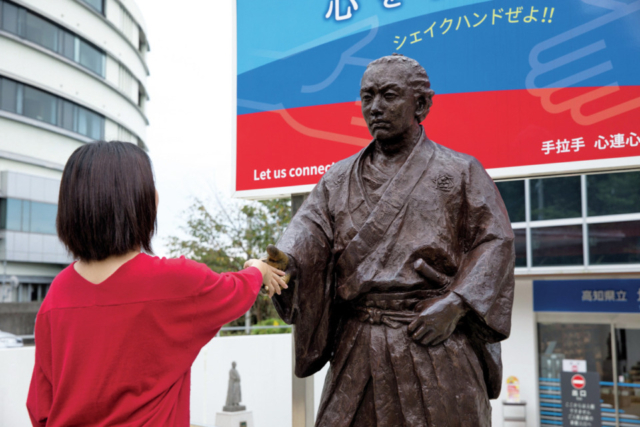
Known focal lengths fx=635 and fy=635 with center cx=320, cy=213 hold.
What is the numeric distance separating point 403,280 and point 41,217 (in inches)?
865

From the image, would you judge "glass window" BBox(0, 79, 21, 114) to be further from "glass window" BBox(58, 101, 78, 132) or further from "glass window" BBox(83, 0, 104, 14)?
"glass window" BBox(83, 0, 104, 14)

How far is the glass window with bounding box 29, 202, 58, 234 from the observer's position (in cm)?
2150

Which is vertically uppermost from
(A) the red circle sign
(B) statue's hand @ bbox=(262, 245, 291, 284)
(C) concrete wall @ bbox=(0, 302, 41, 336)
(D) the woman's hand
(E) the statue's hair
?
(E) the statue's hair

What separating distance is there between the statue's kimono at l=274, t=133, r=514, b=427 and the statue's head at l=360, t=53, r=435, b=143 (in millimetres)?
149

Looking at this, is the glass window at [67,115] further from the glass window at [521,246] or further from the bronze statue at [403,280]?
the bronze statue at [403,280]

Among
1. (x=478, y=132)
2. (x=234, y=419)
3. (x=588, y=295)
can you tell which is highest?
(x=478, y=132)

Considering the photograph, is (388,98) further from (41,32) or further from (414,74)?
(41,32)

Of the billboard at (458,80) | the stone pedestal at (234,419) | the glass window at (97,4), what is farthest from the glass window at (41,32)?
the billboard at (458,80)

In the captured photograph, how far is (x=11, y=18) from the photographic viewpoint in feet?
68.3

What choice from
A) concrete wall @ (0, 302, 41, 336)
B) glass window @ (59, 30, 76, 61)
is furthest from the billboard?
glass window @ (59, 30, 76, 61)

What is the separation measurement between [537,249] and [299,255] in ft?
28.6

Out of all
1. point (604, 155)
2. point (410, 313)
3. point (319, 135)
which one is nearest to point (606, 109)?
point (604, 155)

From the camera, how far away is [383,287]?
2336 millimetres

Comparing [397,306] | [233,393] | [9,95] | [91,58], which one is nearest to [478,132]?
[397,306]
